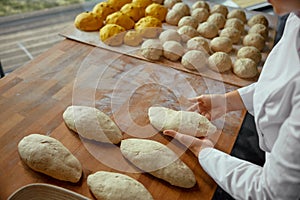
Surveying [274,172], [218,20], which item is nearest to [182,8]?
[218,20]

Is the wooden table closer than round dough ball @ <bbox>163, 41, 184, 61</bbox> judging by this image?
Yes

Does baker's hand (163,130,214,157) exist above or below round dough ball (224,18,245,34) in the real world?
below

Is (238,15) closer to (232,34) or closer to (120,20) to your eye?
(232,34)

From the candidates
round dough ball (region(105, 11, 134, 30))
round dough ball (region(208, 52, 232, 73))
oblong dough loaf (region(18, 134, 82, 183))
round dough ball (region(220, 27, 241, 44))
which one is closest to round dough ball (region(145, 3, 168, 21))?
round dough ball (region(105, 11, 134, 30))

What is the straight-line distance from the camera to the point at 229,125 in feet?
3.57

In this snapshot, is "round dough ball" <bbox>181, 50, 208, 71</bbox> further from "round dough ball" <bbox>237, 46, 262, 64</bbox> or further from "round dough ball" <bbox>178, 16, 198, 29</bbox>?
"round dough ball" <bbox>178, 16, 198, 29</bbox>

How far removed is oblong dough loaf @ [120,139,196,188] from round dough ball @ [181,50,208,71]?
1.64ft

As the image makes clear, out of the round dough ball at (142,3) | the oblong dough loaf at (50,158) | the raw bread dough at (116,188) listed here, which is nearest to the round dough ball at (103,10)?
the round dough ball at (142,3)

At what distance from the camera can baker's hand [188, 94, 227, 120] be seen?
3.53 ft

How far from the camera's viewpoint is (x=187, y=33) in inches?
60.3

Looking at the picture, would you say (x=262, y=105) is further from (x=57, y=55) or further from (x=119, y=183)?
(x=57, y=55)

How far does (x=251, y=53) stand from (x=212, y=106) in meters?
0.45

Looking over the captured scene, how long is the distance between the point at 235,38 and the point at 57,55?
2.88 ft

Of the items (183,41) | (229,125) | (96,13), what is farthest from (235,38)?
(96,13)
